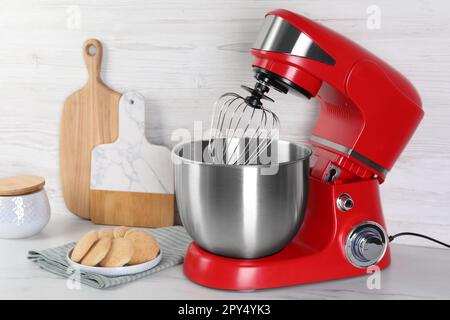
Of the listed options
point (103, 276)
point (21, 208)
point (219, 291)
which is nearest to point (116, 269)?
point (103, 276)

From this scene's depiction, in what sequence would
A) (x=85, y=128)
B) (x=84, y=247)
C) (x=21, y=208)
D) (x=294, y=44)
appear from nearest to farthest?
(x=294, y=44), (x=84, y=247), (x=21, y=208), (x=85, y=128)

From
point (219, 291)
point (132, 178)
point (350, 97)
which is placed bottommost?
point (219, 291)

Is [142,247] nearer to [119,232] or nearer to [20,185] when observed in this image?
[119,232]

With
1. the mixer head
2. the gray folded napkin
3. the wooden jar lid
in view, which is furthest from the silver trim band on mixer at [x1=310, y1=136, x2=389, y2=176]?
the wooden jar lid

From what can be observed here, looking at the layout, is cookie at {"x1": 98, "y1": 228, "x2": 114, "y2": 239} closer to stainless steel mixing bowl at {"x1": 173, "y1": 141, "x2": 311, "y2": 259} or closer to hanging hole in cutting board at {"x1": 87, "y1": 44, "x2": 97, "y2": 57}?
stainless steel mixing bowl at {"x1": 173, "y1": 141, "x2": 311, "y2": 259}

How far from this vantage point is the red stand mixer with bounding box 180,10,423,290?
951 millimetres

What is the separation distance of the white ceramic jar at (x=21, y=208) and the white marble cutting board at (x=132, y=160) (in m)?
0.12

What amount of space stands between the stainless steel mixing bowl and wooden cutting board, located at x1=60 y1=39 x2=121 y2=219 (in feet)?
1.13

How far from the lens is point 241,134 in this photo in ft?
4.10

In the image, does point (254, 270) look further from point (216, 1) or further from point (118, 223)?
point (216, 1)

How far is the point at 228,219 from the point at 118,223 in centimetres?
42

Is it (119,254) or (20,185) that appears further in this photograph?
(20,185)

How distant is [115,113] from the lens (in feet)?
4.25

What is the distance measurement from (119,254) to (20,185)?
1.04 feet
